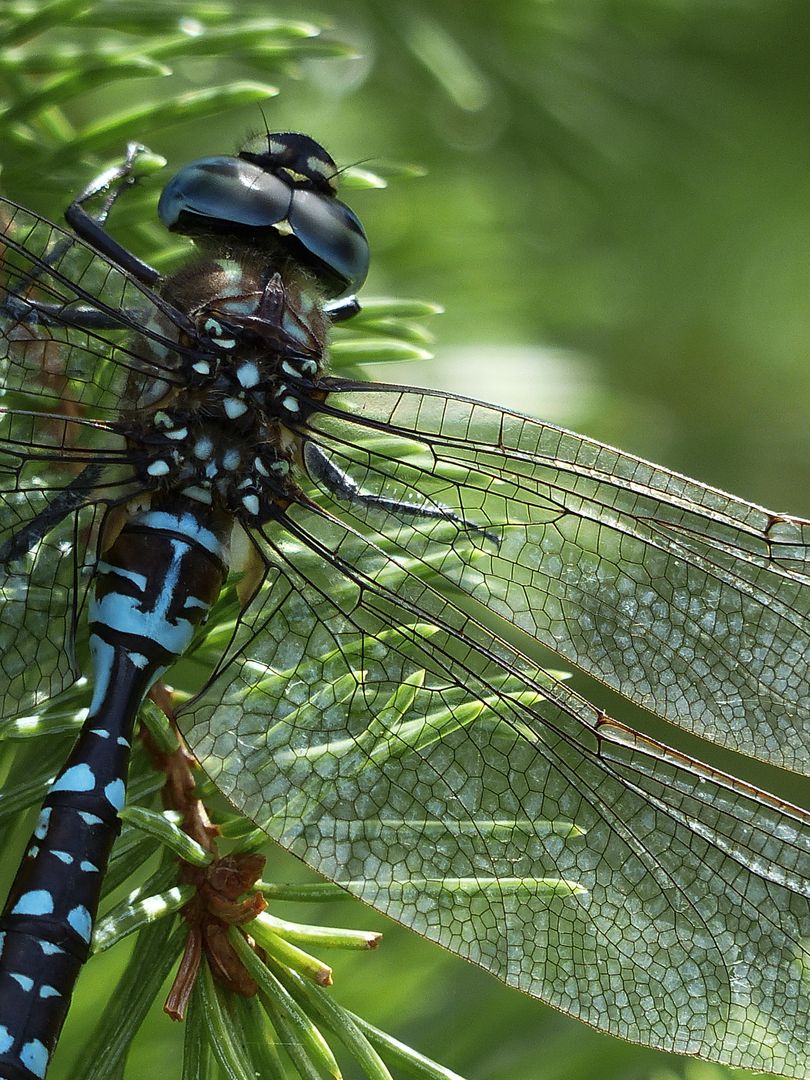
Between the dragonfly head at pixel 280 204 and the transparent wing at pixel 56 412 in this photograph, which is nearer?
the transparent wing at pixel 56 412

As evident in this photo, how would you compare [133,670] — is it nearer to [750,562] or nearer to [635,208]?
[750,562]

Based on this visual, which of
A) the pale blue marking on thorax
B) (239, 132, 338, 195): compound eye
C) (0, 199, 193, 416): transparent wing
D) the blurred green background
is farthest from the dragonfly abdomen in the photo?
(239, 132, 338, 195): compound eye

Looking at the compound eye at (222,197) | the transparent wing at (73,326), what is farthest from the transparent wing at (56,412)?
the compound eye at (222,197)

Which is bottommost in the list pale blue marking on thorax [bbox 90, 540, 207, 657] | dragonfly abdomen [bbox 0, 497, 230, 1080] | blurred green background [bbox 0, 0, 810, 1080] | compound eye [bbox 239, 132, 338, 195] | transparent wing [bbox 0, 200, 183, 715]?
dragonfly abdomen [bbox 0, 497, 230, 1080]

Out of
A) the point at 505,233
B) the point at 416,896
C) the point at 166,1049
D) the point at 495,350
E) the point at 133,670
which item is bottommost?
the point at 166,1049

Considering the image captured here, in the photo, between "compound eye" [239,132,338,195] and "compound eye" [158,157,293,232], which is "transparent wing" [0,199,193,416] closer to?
"compound eye" [158,157,293,232]

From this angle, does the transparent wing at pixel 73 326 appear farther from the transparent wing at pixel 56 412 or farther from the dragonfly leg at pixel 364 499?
the dragonfly leg at pixel 364 499

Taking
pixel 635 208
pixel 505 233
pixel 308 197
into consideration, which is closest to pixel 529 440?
pixel 308 197

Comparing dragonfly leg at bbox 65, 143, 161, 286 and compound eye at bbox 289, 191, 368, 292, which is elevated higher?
compound eye at bbox 289, 191, 368, 292
